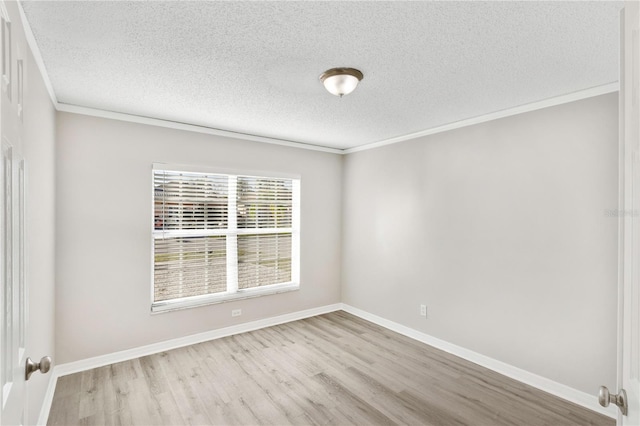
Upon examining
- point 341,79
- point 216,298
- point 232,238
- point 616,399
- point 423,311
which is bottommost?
point 423,311

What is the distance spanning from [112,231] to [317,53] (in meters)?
2.68

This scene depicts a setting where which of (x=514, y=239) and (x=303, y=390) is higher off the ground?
(x=514, y=239)

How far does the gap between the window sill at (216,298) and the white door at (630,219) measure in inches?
144

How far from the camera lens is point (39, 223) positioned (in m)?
2.18

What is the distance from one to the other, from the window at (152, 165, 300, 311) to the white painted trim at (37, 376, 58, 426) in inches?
37.6

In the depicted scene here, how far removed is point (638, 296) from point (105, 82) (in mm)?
3210

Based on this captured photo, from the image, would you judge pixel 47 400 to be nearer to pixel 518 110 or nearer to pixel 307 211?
pixel 307 211

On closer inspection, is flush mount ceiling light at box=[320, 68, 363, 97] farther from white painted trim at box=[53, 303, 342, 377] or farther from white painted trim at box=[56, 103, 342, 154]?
white painted trim at box=[53, 303, 342, 377]

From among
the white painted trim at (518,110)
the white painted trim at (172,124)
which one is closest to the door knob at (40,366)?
the white painted trim at (172,124)

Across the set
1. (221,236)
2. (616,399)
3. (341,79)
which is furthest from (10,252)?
(221,236)

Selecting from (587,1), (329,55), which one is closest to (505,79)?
(587,1)

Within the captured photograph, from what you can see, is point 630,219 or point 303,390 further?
point 303,390

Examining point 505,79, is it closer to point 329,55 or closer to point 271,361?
point 329,55

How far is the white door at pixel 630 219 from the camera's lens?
0.80m
